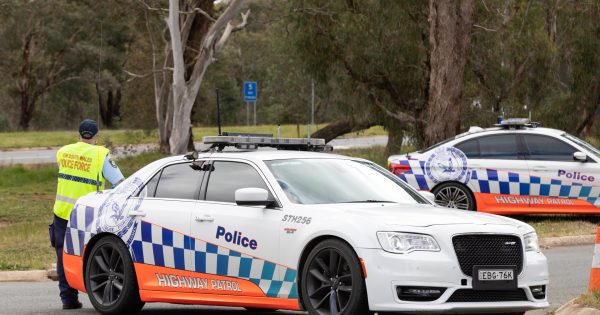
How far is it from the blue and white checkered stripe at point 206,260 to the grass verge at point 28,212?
4997 mm

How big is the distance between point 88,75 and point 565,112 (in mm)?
43252

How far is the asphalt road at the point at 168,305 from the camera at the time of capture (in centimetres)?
1101

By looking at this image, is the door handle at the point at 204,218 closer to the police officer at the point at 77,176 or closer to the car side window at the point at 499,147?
the police officer at the point at 77,176

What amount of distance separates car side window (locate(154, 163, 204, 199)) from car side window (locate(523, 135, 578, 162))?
10.4m

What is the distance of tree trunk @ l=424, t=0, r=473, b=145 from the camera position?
80.4ft

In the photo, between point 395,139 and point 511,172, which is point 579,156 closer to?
point 511,172

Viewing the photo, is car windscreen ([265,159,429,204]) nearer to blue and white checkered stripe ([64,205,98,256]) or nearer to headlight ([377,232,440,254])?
headlight ([377,232,440,254])

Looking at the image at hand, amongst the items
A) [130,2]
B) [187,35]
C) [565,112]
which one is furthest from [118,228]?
[130,2]

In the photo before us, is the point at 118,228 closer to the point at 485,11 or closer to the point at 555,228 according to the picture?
the point at 555,228

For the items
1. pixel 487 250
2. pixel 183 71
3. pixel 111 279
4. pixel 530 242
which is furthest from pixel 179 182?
pixel 183 71

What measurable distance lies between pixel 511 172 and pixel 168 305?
9260 mm


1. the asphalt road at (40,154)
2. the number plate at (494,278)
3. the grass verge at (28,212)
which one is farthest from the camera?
the asphalt road at (40,154)

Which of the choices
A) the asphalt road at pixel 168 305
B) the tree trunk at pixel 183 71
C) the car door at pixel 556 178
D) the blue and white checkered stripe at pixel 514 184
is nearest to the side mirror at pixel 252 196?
the asphalt road at pixel 168 305


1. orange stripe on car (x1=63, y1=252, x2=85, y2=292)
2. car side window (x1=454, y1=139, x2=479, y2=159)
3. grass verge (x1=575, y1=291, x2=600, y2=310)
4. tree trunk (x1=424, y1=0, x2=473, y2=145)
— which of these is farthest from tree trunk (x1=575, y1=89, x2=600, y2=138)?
grass verge (x1=575, y1=291, x2=600, y2=310)
